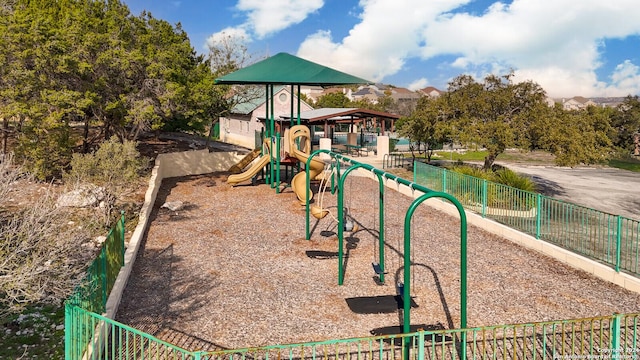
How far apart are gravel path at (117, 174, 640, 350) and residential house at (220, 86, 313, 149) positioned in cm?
2367

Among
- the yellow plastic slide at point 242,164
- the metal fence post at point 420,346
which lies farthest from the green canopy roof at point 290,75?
the metal fence post at point 420,346

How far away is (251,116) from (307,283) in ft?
101

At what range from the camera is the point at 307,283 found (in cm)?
921

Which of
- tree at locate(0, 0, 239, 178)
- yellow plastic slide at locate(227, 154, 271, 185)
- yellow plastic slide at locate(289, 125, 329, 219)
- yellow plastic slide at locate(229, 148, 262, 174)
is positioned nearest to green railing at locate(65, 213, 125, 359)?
yellow plastic slide at locate(289, 125, 329, 219)

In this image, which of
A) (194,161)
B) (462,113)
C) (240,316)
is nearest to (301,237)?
(240,316)

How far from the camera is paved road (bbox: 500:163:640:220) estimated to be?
2023 cm

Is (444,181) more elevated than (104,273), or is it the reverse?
(444,181)

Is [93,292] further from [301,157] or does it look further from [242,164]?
[242,164]

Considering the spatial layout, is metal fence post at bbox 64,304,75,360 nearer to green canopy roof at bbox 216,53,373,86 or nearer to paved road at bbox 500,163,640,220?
green canopy roof at bbox 216,53,373,86

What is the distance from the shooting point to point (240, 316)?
767cm

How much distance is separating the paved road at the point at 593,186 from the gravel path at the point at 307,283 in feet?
32.6

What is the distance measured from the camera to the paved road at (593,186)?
20.2 m

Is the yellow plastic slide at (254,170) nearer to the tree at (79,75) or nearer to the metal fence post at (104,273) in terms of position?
the tree at (79,75)

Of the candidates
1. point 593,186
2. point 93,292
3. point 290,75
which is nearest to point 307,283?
point 93,292
